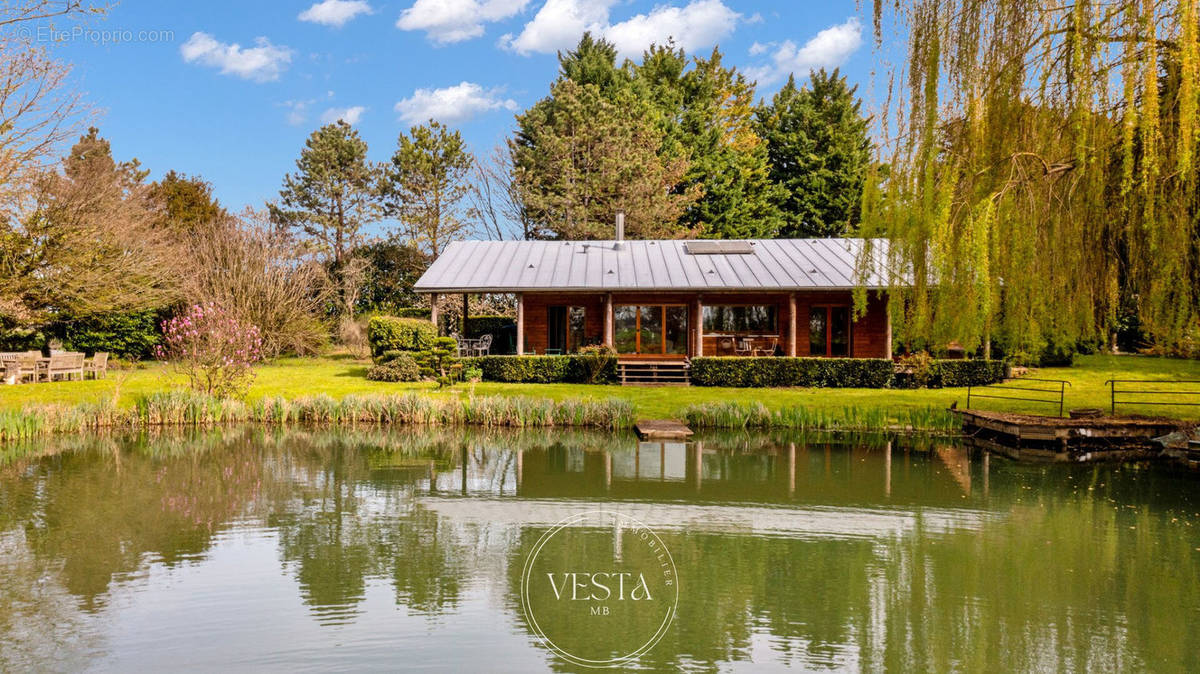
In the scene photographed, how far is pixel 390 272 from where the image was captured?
33.8 m

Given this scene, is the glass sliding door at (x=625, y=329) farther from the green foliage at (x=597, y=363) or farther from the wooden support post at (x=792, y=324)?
the wooden support post at (x=792, y=324)

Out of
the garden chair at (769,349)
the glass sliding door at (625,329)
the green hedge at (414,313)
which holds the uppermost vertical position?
the green hedge at (414,313)

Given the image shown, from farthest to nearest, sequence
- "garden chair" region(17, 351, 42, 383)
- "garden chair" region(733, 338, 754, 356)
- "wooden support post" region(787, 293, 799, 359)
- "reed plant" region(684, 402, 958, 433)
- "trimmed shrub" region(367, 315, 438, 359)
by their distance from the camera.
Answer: "garden chair" region(733, 338, 754, 356) < "trimmed shrub" region(367, 315, 438, 359) < "wooden support post" region(787, 293, 799, 359) < "garden chair" region(17, 351, 42, 383) < "reed plant" region(684, 402, 958, 433)

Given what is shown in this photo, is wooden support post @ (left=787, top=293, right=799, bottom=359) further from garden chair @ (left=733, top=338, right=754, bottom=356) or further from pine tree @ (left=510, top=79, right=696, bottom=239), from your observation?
pine tree @ (left=510, top=79, right=696, bottom=239)

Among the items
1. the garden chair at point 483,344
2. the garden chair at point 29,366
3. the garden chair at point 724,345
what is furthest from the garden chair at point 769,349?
the garden chair at point 29,366

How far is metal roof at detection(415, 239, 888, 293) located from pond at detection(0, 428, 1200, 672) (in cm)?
975

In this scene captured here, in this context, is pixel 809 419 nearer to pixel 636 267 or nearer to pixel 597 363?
pixel 597 363

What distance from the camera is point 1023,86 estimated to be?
29.3 ft

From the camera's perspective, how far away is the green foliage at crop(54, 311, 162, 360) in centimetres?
2175

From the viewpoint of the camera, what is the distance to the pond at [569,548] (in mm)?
4570

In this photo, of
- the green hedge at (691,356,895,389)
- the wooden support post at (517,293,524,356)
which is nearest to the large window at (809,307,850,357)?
the green hedge at (691,356,895,389)

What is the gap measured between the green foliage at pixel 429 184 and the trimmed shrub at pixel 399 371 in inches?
607

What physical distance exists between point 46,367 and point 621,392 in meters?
13.5

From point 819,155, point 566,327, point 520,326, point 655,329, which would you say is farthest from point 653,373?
point 819,155
